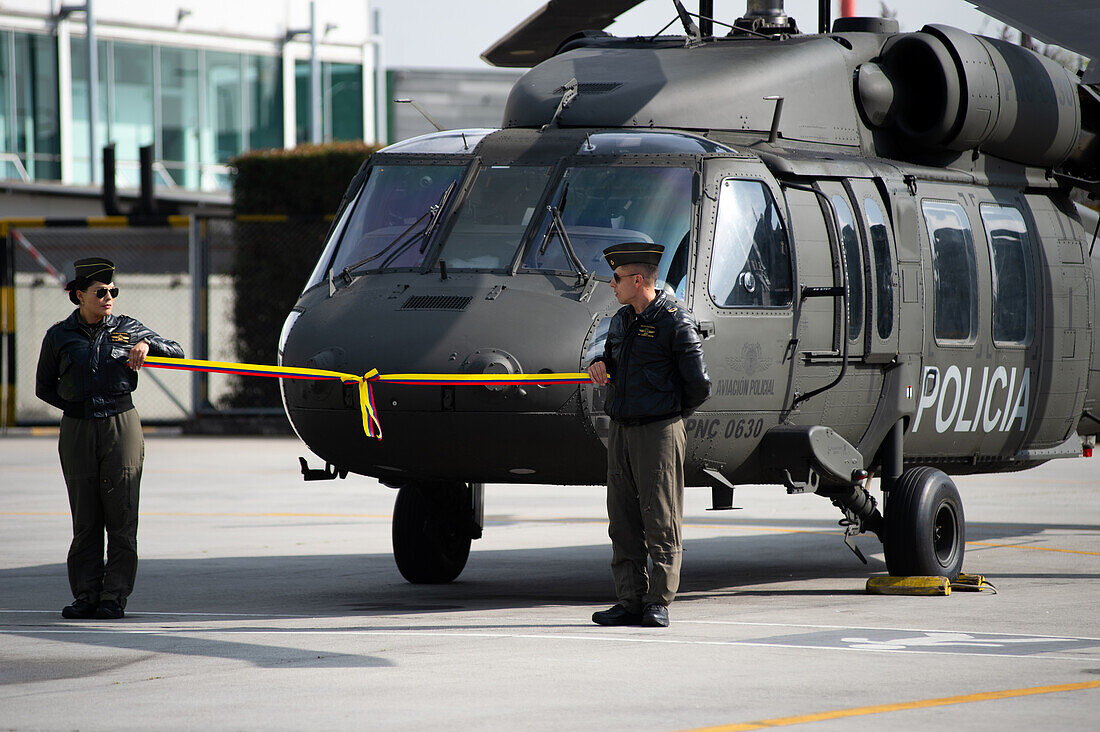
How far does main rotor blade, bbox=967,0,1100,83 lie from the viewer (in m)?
9.24

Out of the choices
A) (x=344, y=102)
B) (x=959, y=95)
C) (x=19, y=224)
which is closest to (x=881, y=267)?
(x=959, y=95)

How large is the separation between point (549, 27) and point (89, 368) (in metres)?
5.14

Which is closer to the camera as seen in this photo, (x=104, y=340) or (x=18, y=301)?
(x=104, y=340)

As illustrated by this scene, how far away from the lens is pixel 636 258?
29.2ft

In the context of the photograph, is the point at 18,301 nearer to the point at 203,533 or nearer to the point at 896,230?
the point at 203,533

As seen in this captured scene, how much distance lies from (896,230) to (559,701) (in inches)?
201

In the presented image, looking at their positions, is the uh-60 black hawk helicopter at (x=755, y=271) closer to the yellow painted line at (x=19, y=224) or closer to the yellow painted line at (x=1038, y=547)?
the yellow painted line at (x=1038, y=547)

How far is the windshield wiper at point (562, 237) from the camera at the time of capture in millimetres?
9445

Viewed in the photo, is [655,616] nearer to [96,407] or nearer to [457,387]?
[457,387]

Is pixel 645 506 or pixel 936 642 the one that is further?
pixel 645 506

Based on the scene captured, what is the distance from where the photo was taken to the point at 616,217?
971cm

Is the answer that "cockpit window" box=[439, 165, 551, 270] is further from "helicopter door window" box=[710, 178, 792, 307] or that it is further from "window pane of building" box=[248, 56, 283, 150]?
"window pane of building" box=[248, 56, 283, 150]

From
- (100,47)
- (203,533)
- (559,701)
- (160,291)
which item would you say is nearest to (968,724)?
(559,701)

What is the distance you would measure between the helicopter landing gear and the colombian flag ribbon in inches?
70.5
